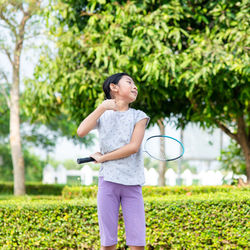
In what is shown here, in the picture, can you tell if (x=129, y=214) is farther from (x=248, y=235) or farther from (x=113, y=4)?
(x=113, y=4)

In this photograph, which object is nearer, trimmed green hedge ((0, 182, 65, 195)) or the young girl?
the young girl

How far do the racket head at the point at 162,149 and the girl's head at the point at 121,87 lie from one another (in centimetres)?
36

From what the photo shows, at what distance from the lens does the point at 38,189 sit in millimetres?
11516

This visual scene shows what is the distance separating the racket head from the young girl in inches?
9.5

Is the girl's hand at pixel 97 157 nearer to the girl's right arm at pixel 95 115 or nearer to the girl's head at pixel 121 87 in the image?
the girl's right arm at pixel 95 115

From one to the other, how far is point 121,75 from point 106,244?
110 centimetres

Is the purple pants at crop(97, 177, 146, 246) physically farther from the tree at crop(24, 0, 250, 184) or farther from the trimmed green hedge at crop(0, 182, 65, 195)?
the trimmed green hedge at crop(0, 182, 65, 195)

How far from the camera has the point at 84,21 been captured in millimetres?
7129

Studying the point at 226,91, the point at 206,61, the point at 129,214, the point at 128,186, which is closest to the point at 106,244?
the point at 129,214

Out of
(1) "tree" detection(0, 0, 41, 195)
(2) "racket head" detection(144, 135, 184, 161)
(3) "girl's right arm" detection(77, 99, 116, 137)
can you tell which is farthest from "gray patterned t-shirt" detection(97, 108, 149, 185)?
(1) "tree" detection(0, 0, 41, 195)

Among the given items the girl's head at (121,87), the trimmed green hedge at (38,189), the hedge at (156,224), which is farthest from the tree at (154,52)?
the trimmed green hedge at (38,189)

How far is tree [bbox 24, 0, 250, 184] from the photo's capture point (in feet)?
19.2

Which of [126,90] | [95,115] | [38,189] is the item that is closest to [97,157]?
[95,115]

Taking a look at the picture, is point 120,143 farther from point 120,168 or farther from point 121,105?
point 121,105
